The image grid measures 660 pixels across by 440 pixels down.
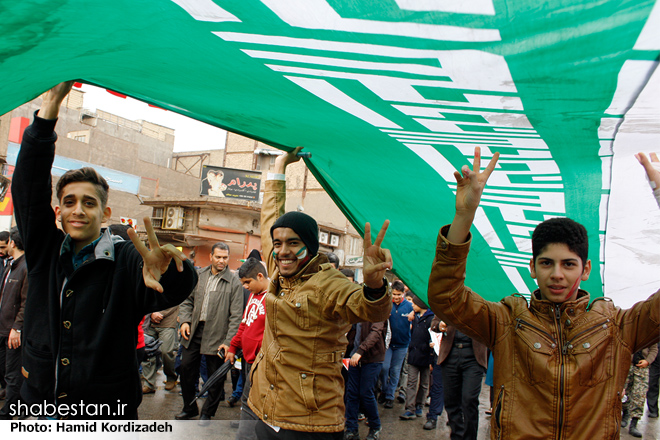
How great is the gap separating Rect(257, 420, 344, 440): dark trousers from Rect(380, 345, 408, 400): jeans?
577 centimetres

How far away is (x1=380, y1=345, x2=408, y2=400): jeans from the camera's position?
8.73m

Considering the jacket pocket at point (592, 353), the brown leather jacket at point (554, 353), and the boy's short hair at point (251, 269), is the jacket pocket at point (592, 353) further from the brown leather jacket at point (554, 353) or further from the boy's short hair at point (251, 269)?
the boy's short hair at point (251, 269)

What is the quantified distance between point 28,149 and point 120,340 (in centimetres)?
105

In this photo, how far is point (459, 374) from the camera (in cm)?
574

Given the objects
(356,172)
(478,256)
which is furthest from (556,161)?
(356,172)

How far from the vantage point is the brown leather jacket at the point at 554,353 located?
7.22ft

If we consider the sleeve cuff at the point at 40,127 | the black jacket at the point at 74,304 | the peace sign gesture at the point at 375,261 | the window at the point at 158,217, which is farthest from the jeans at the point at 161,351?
the window at the point at 158,217

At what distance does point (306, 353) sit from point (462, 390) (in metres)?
3.35

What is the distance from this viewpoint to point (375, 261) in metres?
2.52

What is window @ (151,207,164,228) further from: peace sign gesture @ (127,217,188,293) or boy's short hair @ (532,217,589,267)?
boy's short hair @ (532,217,589,267)

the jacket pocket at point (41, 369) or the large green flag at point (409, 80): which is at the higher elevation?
the large green flag at point (409, 80)

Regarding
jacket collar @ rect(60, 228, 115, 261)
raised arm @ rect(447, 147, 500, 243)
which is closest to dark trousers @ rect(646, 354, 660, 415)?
raised arm @ rect(447, 147, 500, 243)

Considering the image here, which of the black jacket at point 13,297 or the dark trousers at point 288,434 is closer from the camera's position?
the dark trousers at point 288,434

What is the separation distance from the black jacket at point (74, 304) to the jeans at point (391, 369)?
6.69 meters
